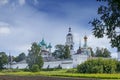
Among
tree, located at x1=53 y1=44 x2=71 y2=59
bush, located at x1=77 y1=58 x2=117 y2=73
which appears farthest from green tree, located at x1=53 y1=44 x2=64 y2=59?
bush, located at x1=77 y1=58 x2=117 y2=73

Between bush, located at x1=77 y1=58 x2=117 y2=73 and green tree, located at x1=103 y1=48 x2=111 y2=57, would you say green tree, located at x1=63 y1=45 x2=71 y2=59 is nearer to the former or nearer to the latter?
green tree, located at x1=103 y1=48 x2=111 y2=57

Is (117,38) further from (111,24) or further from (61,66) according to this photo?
(61,66)

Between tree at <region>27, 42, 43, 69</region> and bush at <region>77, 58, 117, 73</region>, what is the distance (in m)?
31.0

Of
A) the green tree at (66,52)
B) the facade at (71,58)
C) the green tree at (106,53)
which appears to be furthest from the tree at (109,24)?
the green tree at (106,53)

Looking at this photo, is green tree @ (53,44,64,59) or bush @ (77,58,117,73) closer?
bush @ (77,58,117,73)

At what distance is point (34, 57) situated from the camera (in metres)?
112

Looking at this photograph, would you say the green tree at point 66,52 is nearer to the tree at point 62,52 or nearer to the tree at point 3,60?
the tree at point 62,52

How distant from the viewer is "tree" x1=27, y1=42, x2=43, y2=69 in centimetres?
10940

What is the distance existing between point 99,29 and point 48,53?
133 m

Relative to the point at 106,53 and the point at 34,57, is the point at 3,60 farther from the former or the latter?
the point at 106,53

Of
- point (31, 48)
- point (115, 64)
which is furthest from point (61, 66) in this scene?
point (115, 64)

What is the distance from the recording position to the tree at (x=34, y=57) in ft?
359

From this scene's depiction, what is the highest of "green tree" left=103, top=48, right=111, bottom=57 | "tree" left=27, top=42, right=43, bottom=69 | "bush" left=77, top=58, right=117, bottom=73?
"green tree" left=103, top=48, right=111, bottom=57

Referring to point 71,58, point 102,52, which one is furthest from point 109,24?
point 102,52
